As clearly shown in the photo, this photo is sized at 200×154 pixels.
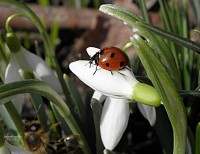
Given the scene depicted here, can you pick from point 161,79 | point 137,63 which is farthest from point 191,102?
point 161,79

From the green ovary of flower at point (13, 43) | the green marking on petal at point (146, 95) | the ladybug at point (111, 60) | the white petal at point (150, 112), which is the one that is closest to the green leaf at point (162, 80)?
the green marking on petal at point (146, 95)

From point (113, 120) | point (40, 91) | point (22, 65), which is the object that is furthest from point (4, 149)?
point (22, 65)

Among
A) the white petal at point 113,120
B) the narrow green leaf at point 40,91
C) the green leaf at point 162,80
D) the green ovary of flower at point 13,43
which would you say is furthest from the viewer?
the green ovary of flower at point 13,43

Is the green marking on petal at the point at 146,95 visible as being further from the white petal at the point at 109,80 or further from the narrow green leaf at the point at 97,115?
the narrow green leaf at the point at 97,115

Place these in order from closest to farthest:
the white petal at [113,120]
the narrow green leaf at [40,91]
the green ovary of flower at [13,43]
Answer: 1. the narrow green leaf at [40,91]
2. the white petal at [113,120]
3. the green ovary of flower at [13,43]

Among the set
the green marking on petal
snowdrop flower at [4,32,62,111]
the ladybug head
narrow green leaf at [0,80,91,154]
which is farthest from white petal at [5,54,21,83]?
the green marking on petal

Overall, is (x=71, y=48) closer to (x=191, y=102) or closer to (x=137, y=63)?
(x=137, y=63)

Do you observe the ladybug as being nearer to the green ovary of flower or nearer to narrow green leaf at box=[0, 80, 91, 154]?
narrow green leaf at box=[0, 80, 91, 154]
